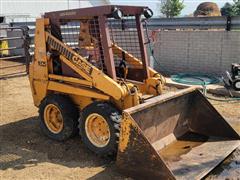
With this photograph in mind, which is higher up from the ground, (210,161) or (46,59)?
(46,59)

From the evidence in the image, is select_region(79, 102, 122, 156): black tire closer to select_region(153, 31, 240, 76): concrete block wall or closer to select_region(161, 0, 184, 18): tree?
select_region(153, 31, 240, 76): concrete block wall

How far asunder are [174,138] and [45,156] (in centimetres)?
184

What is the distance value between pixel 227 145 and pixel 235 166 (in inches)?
16.4

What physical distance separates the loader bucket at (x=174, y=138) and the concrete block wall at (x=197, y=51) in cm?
432

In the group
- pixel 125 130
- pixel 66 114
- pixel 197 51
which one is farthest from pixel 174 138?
pixel 197 51

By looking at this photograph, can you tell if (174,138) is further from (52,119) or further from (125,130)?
(52,119)

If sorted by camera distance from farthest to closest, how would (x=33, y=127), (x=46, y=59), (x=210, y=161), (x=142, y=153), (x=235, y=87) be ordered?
(x=235, y=87), (x=33, y=127), (x=46, y=59), (x=210, y=161), (x=142, y=153)

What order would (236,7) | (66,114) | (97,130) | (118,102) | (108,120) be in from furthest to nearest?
1. (236,7)
2. (66,114)
3. (97,130)
4. (118,102)
5. (108,120)

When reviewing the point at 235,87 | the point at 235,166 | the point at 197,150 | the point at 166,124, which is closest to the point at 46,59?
the point at 166,124

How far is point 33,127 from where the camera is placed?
248 inches

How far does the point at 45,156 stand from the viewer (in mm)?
5055

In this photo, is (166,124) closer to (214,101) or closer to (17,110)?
(214,101)

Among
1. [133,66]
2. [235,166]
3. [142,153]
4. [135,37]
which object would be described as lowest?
[235,166]

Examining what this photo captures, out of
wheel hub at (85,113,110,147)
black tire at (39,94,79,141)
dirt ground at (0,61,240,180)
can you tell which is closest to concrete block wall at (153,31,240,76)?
dirt ground at (0,61,240,180)
